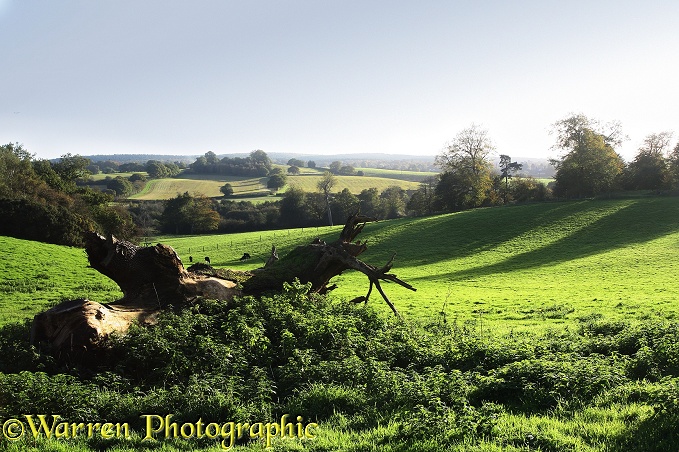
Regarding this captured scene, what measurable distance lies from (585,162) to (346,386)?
7536 cm

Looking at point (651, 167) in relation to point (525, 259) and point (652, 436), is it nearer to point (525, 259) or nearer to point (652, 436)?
point (525, 259)

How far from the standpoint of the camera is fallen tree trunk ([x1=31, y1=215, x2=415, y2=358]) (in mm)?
10664

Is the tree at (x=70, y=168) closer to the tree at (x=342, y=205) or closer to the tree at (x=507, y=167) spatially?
the tree at (x=342, y=205)

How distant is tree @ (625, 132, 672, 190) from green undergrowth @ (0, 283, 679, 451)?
74.1m

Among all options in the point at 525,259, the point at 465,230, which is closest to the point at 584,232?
the point at 465,230

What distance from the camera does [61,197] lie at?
55.3 meters

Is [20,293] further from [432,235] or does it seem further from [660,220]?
[660,220]

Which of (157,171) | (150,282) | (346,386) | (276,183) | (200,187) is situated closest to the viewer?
(346,386)

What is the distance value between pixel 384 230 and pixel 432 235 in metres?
8.05

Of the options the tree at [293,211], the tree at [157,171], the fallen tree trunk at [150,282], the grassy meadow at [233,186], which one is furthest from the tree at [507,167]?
the tree at [157,171]

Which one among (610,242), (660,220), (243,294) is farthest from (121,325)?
(660,220)

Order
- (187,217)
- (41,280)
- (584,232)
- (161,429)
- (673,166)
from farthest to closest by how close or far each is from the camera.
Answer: (187,217)
(673,166)
(584,232)
(41,280)
(161,429)

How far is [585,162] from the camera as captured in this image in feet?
235

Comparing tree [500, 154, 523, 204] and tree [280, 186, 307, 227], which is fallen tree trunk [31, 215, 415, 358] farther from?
tree [500, 154, 523, 204]
